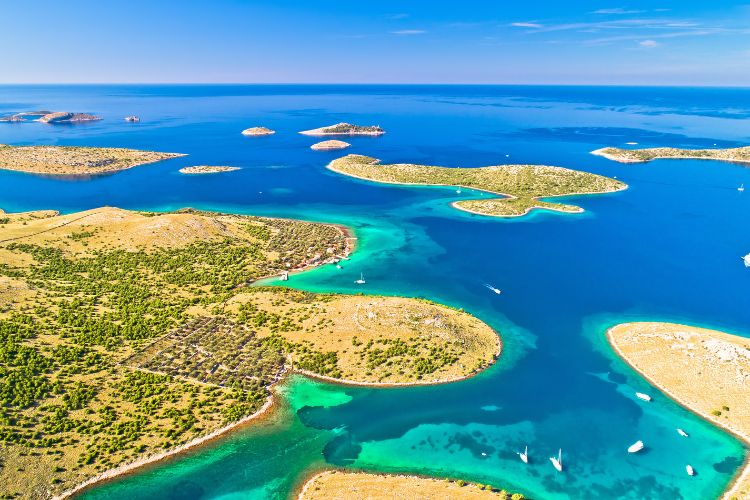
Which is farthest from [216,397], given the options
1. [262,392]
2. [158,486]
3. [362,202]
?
[362,202]

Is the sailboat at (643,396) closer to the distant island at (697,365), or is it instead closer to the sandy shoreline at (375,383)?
the distant island at (697,365)

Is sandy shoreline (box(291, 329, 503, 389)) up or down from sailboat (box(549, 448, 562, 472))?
up

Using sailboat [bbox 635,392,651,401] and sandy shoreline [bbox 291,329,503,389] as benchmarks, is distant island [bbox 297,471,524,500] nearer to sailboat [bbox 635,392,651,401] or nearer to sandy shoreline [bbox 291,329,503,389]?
sandy shoreline [bbox 291,329,503,389]

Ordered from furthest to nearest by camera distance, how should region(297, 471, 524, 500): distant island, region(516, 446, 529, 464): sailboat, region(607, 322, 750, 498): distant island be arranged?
region(607, 322, 750, 498): distant island
region(516, 446, 529, 464): sailboat
region(297, 471, 524, 500): distant island

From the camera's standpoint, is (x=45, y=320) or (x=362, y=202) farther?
(x=362, y=202)

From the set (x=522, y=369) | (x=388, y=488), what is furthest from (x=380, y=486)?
(x=522, y=369)

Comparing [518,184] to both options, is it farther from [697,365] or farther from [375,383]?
[375,383]

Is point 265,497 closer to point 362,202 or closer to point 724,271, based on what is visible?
point 724,271

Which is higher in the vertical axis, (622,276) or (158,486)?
(622,276)

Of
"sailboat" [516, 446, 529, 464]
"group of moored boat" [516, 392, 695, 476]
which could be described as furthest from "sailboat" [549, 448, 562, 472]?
"sailboat" [516, 446, 529, 464]
